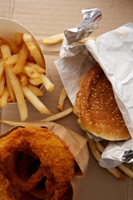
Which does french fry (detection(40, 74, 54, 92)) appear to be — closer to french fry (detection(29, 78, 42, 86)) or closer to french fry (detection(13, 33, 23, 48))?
french fry (detection(29, 78, 42, 86))

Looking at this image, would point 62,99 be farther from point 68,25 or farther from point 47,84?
point 68,25

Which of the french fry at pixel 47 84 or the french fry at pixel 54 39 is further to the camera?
the french fry at pixel 54 39

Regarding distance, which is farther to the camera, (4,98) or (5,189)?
(4,98)

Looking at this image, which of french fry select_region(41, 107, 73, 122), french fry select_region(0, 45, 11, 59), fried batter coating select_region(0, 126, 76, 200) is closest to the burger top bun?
french fry select_region(41, 107, 73, 122)

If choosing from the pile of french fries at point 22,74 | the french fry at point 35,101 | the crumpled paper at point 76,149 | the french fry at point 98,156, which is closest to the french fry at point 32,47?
the pile of french fries at point 22,74

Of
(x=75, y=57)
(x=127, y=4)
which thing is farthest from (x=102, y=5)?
(x=75, y=57)

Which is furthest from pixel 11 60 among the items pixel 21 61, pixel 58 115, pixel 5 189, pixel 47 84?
pixel 5 189

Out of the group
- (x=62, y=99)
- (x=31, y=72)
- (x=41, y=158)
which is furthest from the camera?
(x=62, y=99)

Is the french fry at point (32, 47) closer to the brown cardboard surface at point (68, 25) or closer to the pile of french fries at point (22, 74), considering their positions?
the pile of french fries at point (22, 74)
